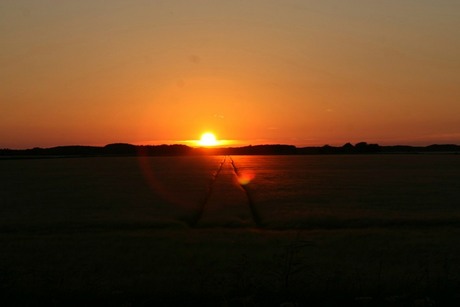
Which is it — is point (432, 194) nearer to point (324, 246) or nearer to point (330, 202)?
point (330, 202)

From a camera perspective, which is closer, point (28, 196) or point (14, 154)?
point (28, 196)

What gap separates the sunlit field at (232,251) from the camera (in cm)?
1020

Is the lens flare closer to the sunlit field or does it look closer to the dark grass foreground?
the sunlit field

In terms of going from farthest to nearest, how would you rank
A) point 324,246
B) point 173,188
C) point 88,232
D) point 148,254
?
1. point 173,188
2. point 88,232
3. point 324,246
4. point 148,254

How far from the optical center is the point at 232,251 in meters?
14.1

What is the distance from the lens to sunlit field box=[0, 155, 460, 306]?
33.4 feet

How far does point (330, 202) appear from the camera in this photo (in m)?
25.9

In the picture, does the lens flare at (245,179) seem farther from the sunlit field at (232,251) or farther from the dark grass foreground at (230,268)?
the dark grass foreground at (230,268)

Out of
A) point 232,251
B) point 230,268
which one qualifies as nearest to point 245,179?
point 232,251

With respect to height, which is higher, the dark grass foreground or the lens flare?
the dark grass foreground

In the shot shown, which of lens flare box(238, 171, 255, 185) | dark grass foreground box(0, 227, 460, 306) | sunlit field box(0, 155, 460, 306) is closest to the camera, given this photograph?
dark grass foreground box(0, 227, 460, 306)

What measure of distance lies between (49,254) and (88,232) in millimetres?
3727

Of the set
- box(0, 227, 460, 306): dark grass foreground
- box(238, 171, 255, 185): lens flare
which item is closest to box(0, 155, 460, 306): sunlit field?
box(0, 227, 460, 306): dark grass foreground

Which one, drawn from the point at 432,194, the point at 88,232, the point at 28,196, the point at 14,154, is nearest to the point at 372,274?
the point at 88,232
